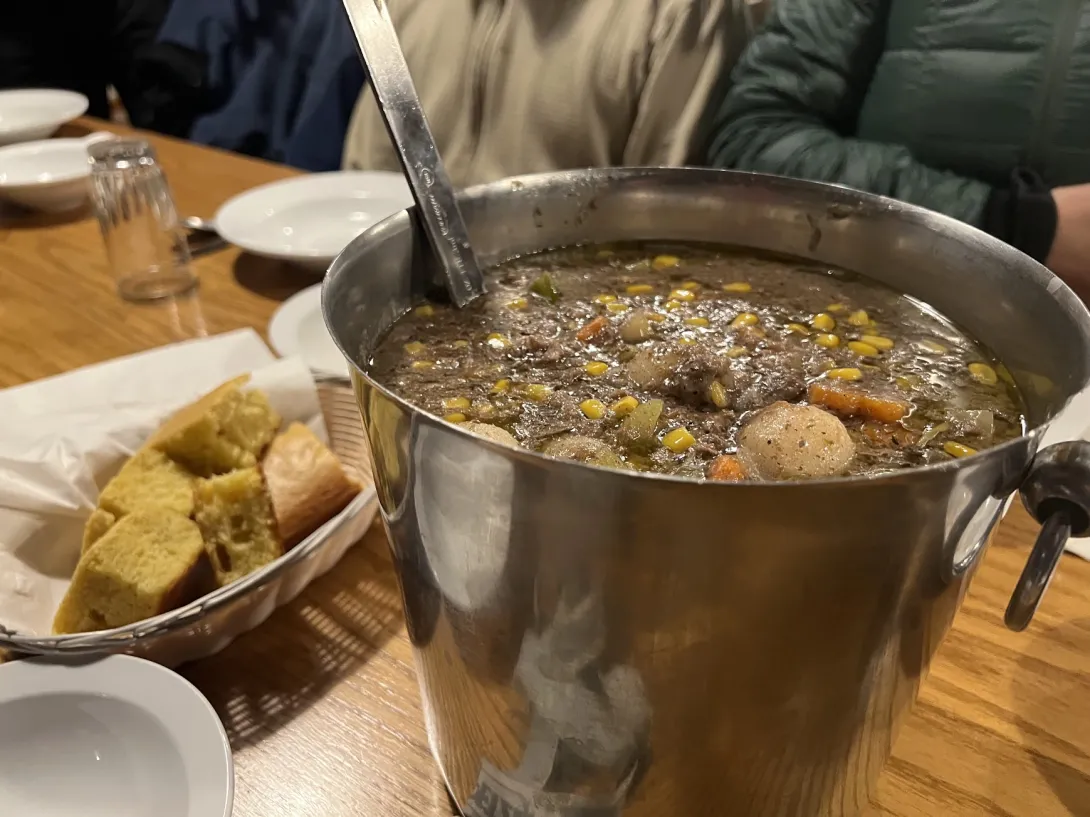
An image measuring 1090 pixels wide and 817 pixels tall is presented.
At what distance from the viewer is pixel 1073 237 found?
1776 millimetres

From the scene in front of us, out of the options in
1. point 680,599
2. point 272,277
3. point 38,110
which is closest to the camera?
point 680,599

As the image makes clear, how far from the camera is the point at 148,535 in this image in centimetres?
95

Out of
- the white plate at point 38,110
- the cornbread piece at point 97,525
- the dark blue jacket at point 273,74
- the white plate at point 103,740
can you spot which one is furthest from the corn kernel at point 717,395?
the dark blue jacket at point 273,74

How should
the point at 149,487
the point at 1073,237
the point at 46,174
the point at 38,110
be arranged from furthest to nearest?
1. the point at 38,110
2. the point at 46,174
3. the point at 1073,237
4. the point at 149,487

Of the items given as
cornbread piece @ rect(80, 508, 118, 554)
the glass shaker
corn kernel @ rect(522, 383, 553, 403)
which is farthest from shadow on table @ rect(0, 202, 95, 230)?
corn kernel @ rect(522, 383, 553, 403)

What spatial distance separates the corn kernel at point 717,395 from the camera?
83 centimetres

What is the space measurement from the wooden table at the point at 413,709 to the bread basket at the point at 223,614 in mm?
48

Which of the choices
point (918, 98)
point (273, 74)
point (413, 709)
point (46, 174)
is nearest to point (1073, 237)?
point (918, 98)

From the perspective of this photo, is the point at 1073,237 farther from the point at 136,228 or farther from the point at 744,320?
the point at 136,228

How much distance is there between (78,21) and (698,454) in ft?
14.2

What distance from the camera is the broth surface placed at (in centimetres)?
76

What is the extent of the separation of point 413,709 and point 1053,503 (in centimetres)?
65

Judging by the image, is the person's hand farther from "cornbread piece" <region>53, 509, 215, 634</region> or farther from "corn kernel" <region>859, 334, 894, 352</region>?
"cornbread piece" <region>53, 509, 215, 634</region>

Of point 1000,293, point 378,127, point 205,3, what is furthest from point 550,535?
point 205,3
